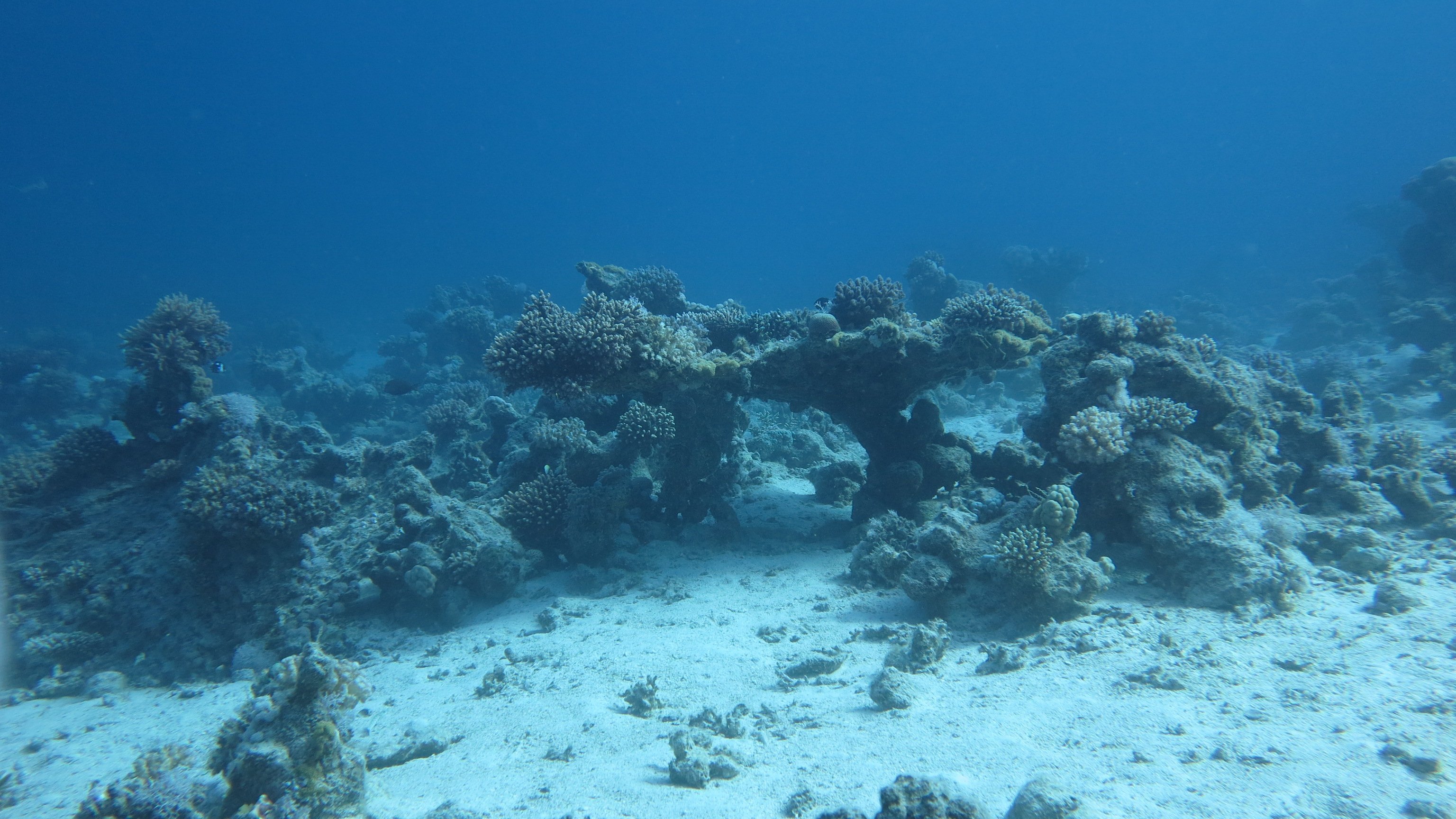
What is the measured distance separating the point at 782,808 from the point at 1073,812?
1.66 meters

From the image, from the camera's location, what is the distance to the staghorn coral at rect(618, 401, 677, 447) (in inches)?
373

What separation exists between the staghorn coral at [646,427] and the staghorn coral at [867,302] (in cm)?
323

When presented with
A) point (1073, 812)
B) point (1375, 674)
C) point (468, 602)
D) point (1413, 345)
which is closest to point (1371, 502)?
point (1375, 674)

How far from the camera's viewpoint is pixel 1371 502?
23.2ft

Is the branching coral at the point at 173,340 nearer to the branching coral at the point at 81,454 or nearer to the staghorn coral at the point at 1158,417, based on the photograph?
the branching coral at the point at 81,454

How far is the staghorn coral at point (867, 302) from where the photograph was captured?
8.87 metres

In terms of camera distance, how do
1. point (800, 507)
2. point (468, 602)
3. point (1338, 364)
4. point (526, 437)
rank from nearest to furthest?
point (468, 602)
point (800, 507)
point (526, 437)
point (1338, 364)

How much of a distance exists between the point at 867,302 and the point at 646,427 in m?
4.04

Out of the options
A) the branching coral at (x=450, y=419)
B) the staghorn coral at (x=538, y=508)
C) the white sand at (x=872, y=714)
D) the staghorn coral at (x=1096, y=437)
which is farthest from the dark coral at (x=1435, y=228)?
the branching coral at (x=450, y=419)

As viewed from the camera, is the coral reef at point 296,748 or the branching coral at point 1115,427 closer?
the coral reef at point 296,748

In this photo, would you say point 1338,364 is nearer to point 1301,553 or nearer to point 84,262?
point 1301,553

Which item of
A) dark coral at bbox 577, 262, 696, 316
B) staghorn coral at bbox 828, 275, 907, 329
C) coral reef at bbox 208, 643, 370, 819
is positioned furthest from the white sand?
dark coral at bbox 577, 262, 696, 316

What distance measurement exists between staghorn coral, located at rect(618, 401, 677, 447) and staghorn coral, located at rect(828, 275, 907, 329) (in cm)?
323

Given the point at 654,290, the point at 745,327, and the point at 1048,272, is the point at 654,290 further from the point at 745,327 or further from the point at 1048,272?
the point at 1048,272
